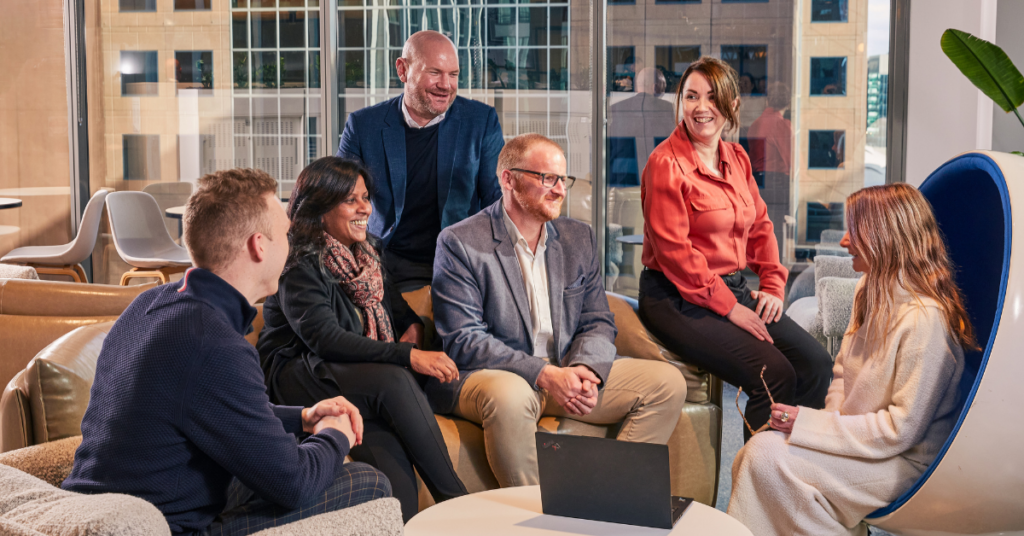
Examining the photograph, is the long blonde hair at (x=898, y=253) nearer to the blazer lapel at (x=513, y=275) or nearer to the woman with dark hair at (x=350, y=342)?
the blazer lapel at (x=513, y=275)

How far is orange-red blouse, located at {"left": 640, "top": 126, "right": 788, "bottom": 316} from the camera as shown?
2656mm

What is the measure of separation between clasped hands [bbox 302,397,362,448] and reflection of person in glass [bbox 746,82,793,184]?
3.95 m

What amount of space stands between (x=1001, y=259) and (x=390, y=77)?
13.5ft

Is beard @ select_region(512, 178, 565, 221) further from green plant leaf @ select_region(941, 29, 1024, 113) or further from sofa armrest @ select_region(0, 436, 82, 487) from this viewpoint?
green plant leaf @ select_region(941, 29, 1024, 113)

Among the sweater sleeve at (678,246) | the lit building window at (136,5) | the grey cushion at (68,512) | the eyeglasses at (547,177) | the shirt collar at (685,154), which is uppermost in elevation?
the lit building window at (136,5)

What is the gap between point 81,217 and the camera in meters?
5.95

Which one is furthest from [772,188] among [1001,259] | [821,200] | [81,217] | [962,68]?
[81,217]

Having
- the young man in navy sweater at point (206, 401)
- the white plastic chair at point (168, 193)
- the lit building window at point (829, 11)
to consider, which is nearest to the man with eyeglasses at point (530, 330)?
the young man in navy sweater at point (206, 401)

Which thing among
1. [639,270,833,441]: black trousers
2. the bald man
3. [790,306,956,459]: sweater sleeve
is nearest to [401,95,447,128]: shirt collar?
the bald man

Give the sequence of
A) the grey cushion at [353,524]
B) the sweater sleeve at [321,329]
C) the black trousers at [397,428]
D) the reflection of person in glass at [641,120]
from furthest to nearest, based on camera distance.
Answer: the reflection of person in glass at [641,120], the sweater sleeve at [321,329], the black trousers at [397,428], the grey cushion at [353,524]

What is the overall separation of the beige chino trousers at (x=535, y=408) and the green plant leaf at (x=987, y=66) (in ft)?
8.38

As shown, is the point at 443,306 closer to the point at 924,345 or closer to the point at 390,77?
the point at 924,345

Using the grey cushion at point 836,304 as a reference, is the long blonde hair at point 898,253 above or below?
above

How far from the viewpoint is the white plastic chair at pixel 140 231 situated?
5.51m
